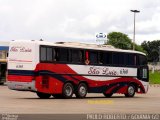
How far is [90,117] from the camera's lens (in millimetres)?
18906

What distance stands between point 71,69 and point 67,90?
1200mm

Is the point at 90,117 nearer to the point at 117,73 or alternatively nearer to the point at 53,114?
the point at 53,114

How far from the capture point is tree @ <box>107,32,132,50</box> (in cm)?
15625

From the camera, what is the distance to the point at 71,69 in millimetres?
33188

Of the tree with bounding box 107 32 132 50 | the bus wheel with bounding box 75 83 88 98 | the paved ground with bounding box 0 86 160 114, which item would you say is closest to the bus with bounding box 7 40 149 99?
the bus wheel with bounding box 75 83 88 98

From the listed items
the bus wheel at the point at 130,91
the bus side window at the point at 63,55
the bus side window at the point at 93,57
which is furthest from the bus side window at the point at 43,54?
the bus wheel at the point at 130,91

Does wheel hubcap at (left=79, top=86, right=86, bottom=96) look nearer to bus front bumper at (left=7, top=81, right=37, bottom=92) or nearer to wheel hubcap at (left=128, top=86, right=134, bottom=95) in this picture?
bus front bumper at (left=7, top=81, right=37, bottom=92)

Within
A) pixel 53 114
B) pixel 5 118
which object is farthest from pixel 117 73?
pixel 5 118

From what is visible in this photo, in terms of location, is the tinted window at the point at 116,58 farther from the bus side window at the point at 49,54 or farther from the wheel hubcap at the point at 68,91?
the bus side window at the point at 49,54

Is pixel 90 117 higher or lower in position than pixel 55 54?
lower

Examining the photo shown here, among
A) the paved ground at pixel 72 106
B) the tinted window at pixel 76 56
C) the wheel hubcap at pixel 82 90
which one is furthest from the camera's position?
the wheel hubcap at pixel 82 90

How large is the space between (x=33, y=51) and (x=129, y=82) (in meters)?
8.90

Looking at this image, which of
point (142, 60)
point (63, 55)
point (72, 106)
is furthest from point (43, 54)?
point (142, 60)

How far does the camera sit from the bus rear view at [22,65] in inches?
1223
